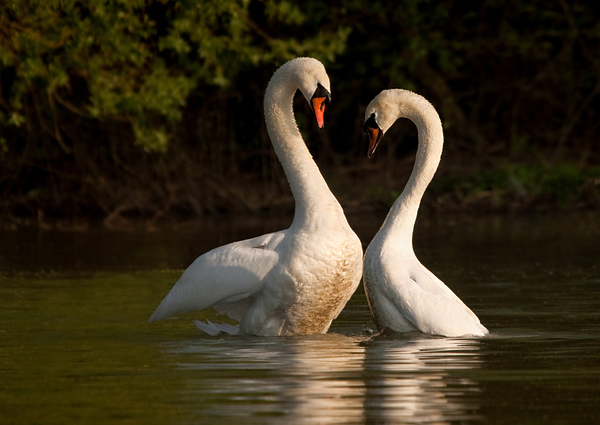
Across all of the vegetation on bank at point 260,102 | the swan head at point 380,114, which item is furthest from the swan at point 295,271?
the vegetation on bank at point 260,102

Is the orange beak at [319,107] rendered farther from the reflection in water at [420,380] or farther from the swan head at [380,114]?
the reflection in water at [420,380]

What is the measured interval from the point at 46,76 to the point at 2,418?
10.5m

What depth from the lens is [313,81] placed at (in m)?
7.52

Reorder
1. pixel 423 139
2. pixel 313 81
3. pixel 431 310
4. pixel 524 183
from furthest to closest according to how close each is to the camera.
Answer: pixel 524 183
pixel 423 139
pixel 313 81
pixel 431 310

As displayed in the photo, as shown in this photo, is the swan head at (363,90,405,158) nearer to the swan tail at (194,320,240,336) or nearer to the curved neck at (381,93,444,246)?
the curved neck at (381,93,444,246)

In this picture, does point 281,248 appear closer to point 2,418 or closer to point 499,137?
point 2,418

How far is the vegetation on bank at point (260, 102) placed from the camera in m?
15.2

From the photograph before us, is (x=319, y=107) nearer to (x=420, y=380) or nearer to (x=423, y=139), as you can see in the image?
(x=423, y=139)

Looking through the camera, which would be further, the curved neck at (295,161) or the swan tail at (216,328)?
the swan tail at (216,328)

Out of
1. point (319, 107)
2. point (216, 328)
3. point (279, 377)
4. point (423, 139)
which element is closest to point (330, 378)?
point (279, 377)

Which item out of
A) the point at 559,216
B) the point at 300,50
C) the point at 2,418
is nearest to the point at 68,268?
Answer: the point at 300,50

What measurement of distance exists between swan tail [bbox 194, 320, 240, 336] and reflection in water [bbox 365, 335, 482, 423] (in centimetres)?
105

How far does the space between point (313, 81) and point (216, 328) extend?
5.69 ft

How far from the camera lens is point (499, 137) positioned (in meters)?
23.2
